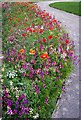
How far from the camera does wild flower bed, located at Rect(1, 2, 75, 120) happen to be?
406cm

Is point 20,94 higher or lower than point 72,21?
higher

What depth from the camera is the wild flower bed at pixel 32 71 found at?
4.06 metres

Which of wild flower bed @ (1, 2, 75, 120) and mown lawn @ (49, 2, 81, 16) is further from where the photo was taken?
mown lawn @ (49, 2, 81, 16)

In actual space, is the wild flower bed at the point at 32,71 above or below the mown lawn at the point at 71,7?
above

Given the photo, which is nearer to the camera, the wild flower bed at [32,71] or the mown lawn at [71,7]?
the wild flower bed at [32,71]

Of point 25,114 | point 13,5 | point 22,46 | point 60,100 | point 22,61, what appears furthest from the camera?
point 13,5

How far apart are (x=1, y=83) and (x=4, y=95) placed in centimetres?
20

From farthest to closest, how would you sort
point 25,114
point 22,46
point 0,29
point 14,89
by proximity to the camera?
point 0,29
point 22,46
point 14,89
point 25,114

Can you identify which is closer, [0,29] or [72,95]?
[72,95]

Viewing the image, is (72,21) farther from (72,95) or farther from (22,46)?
(72,95)

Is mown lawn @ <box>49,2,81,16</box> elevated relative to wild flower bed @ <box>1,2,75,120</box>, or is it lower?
lower

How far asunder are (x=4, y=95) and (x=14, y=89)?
17cm

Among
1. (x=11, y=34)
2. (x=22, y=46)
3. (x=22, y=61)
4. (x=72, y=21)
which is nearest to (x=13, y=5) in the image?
(x=72, y=21)

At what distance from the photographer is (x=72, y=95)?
485 cm
